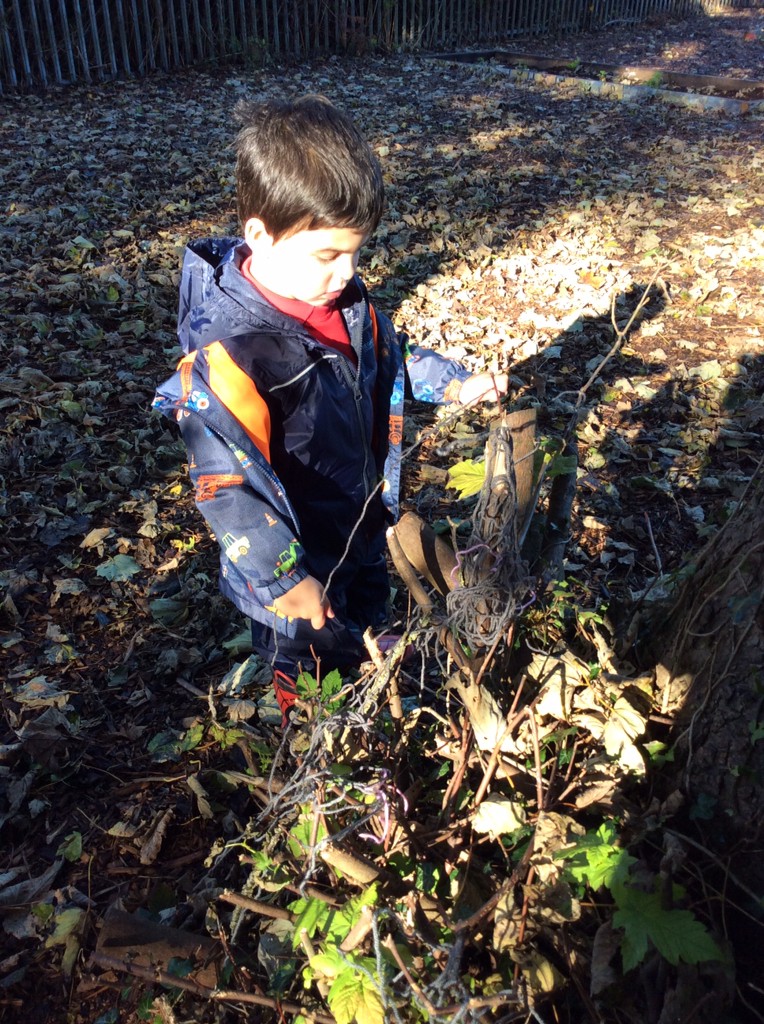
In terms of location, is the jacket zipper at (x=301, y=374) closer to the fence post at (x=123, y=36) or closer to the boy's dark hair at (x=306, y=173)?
the boy's dark hair at (x=306, y=173)

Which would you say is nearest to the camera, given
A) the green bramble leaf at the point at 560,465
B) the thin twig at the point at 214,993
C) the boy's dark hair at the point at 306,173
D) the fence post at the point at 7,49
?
the thin twig at the point at 214,993

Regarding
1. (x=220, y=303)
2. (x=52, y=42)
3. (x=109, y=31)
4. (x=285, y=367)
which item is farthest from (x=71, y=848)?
(x=109, y=31)

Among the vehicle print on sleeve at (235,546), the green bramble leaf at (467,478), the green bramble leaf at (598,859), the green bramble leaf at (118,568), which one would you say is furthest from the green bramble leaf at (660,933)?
the green bramble leaf at (118,568)

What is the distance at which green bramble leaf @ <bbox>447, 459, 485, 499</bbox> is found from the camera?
72.8 inches

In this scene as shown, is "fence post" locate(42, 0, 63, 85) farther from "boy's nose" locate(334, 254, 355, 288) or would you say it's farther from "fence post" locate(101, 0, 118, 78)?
"boy's nose" locate(334, 254, 355, 288)

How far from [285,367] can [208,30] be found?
12449 mm

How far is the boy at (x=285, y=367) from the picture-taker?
223 cm

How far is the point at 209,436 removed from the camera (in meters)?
2.23

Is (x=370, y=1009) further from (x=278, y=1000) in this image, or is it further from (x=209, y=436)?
(x=209, y=436)

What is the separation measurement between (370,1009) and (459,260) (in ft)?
18.8

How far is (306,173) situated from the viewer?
86.9 inches

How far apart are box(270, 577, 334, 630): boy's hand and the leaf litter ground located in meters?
0.38

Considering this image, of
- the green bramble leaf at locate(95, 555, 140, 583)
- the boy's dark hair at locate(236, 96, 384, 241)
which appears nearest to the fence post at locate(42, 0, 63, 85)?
the green bramble leaf at locate(95, 555, 140, 583)

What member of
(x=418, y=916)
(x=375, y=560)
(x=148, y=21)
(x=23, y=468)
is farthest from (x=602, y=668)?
(x=148, y=21)
